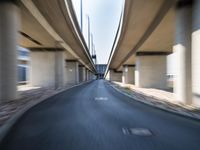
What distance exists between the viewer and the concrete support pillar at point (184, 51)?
11.8 metres

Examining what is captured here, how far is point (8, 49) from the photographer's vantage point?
12875 mm

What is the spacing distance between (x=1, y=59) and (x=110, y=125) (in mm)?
8016

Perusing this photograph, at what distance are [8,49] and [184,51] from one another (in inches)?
353

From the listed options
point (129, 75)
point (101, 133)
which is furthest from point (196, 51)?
point (129, 75)

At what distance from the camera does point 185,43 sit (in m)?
11.9

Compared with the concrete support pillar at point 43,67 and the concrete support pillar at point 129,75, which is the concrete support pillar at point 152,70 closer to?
the concrete support pillar at point 43,67

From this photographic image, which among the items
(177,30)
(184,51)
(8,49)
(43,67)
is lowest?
(43,67)

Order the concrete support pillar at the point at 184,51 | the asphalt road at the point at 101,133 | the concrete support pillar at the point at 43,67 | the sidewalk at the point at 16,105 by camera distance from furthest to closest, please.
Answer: the concrete support pillar at the point at 43,67 < the concrete support pillar at the point at 184,51 < the sidewalk at the point at 16,105 < the asphalt road at the point at 101,133

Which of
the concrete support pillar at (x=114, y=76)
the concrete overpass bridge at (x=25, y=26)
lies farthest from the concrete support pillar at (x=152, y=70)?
the concrete support pillar at (x=114, y=76)

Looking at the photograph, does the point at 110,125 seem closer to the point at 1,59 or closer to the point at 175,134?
the point at 175,134

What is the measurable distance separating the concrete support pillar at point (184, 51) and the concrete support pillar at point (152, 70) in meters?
17.1

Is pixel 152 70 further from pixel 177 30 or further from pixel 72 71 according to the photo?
pixel 72 71

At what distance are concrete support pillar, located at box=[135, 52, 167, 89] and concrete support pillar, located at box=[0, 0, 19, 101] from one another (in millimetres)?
19091

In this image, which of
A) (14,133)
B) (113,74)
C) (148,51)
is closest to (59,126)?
(14,133)
